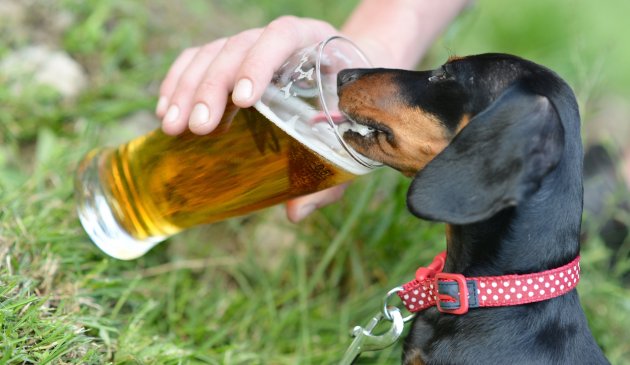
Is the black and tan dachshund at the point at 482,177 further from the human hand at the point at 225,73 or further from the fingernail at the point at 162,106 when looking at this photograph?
the fingernail at the point at 162,106

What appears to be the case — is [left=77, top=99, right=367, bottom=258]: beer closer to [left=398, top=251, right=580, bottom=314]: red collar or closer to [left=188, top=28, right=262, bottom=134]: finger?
[left=188, top=28, right=262, bottom=134]: finger

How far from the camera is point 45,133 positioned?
3766 millimetres

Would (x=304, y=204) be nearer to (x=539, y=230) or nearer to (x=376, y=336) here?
(x=376, y=336)

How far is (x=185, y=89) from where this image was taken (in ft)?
9.11

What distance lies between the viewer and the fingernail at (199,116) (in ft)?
8.20

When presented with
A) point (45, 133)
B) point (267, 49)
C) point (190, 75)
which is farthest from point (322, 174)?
point (45, 133)

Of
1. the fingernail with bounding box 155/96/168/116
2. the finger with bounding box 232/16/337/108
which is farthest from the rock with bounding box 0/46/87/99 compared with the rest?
the finger with bounding box 232/16/337/108

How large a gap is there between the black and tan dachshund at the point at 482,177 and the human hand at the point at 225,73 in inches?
10.4

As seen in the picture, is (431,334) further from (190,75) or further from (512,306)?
(190,75)

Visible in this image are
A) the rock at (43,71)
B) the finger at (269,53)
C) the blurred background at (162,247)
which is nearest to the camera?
the finger at (269,53)

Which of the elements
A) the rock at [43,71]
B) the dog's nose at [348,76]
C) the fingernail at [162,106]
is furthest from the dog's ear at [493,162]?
the rock at [43,71]

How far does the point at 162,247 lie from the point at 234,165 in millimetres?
1271

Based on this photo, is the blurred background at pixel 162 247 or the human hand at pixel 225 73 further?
the blurred background at pixel 162 247

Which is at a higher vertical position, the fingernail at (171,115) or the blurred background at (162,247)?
the fingernail at (171,115)
